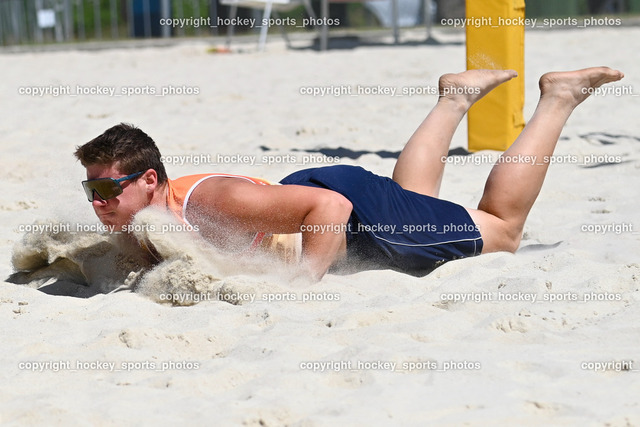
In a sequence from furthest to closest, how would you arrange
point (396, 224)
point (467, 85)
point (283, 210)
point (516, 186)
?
point (467, 85) < point (516, 186) < point (396, 224) < point (283, 210)

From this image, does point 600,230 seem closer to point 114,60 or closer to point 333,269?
point 333,269

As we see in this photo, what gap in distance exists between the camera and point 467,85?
4.20 metres

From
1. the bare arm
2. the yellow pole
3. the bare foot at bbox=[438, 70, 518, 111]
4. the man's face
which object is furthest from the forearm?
the yellow pole

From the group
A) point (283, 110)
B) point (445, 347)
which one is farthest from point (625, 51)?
point (445, 347)

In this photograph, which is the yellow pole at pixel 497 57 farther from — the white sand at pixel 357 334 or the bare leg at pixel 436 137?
the bare leg at pixel 436 137

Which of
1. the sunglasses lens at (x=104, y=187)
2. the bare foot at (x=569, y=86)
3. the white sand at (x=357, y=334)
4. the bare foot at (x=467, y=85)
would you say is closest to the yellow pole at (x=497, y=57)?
the white sand at (x=357, y=334)

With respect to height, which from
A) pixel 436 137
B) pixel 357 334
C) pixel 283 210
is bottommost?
pixel 357 334

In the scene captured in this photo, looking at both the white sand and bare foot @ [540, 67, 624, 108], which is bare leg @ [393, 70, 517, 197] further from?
the white sand

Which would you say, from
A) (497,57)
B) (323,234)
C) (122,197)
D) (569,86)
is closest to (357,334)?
(323,234)

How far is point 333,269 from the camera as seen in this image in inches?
→ 138

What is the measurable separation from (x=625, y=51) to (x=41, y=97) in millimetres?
7295

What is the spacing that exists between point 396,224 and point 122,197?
110 cm

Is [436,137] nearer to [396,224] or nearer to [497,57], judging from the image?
[396,224]

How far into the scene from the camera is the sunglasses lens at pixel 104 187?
3.12 metres
